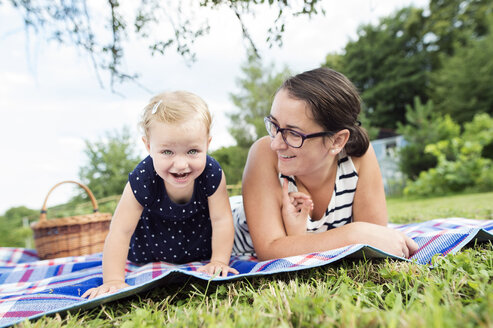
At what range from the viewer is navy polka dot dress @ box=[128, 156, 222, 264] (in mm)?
2082

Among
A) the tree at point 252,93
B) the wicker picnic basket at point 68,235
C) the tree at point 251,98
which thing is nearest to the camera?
the wicker picnic basket at point 68,235

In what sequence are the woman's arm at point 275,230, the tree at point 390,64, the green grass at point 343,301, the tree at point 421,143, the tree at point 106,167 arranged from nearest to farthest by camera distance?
the green grass at point 343,301, the woman's arm at point 275,230, the tree at point 106,167, the tree at point 421,143, the tree at point 390,64

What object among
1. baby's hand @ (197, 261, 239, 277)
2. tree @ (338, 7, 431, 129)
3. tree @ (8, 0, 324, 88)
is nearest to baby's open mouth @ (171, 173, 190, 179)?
baby's hand @ (197, 261, 239, 277)

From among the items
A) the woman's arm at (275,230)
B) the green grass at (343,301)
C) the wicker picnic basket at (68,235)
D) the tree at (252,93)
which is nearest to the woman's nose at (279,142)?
the woman's arm at (275,230)

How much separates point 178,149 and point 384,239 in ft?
3.88

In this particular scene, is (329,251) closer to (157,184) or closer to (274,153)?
(274,153)

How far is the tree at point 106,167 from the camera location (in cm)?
749

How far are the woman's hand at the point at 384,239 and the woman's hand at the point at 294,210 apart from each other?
32 centimetres

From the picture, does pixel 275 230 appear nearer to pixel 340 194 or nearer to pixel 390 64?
pixel 340 194

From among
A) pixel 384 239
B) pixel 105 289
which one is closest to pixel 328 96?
pixel 384 239

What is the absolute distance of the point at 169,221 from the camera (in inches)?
90.8

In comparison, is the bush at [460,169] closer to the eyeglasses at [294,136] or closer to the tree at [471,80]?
the eyeglasses at [294,136]

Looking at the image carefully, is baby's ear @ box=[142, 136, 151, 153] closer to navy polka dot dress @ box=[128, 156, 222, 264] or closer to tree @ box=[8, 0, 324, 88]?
navy polka dot dress @ box=[128, 156, 222, 264]

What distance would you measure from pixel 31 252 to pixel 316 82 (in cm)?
350
